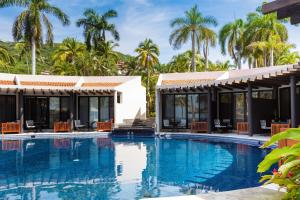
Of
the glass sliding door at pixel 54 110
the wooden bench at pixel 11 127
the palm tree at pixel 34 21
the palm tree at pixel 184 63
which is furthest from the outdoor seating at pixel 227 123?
→ the palm tree at pixel 184 63

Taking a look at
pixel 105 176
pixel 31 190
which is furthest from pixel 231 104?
pixel 31 190

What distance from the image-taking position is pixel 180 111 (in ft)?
74.5

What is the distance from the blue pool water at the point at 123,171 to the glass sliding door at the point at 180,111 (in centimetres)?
720

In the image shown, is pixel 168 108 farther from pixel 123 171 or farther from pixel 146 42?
pixel 146 42

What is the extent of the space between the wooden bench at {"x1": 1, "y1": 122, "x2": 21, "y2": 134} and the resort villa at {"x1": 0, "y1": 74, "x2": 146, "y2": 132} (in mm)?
874

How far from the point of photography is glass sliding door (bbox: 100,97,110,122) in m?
24.5

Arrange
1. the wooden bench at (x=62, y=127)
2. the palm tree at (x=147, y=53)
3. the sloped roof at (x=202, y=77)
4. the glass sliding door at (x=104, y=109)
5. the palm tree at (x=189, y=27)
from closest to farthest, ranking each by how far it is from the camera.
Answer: the sloped roof at (x=202, y=77) → the wooden bench at (x=62, y=127) → the glass sliding door at (x=104, y=109) → the palm tree at (x=189, y=27) → the palm tree at (x=147, y=53)

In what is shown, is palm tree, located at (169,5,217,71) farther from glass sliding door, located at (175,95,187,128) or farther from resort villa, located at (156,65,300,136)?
glass sliding door, located at (175,95,187,128)

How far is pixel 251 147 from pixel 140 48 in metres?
28.6

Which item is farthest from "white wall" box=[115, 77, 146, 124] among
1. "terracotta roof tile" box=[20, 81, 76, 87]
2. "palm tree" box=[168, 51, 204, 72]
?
"palm tree" box=[168, 51, 204, 72]

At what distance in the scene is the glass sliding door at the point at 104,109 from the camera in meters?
24.5

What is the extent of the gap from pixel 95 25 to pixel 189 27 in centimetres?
1050

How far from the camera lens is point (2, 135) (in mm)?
19562

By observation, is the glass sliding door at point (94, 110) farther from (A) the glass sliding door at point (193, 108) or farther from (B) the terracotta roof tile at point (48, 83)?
(A) the glass sliding door at point (193, 108)
